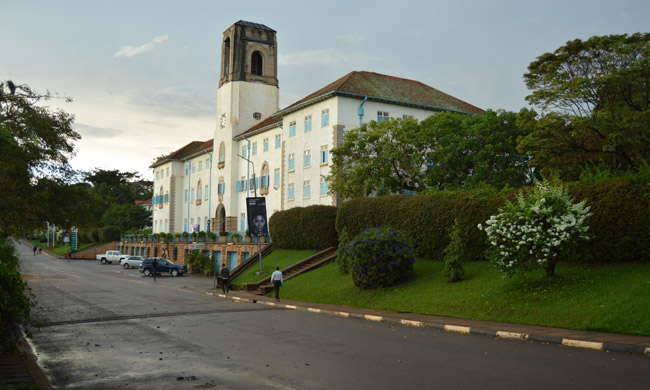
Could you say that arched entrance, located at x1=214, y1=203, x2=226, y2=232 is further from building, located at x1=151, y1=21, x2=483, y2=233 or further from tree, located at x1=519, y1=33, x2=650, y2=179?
tree, located at x1=519, y1=33, x2=650, y2=179

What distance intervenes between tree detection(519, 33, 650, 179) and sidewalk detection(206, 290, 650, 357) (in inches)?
441

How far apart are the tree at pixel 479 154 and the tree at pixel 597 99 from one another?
750 cm

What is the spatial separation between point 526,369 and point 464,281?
38.8ft

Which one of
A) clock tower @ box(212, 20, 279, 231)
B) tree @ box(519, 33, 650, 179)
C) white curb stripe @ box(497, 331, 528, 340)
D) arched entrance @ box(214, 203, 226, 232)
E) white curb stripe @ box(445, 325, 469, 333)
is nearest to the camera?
white curb stripe @ box(497, 331, 528, 340)

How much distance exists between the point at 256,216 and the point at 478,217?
54.3 feet

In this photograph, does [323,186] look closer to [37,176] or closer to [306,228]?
[306,228]

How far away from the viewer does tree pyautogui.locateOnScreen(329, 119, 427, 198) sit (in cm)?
3525

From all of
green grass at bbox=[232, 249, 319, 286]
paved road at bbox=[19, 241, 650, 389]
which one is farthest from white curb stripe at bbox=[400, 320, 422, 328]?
green grass at bbox=[232, 249, 319, 286]

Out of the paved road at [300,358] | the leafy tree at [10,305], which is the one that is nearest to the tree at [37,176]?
the paved road at [300,358]

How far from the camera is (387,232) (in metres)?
24.8

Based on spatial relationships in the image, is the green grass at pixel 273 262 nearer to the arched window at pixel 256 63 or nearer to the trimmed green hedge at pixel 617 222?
the trimmed green hedge at pixel 617 222

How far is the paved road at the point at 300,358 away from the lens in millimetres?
8852

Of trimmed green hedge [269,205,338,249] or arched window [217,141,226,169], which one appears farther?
arched window [217,141,226,169]

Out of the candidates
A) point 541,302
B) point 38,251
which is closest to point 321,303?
point 541,302
